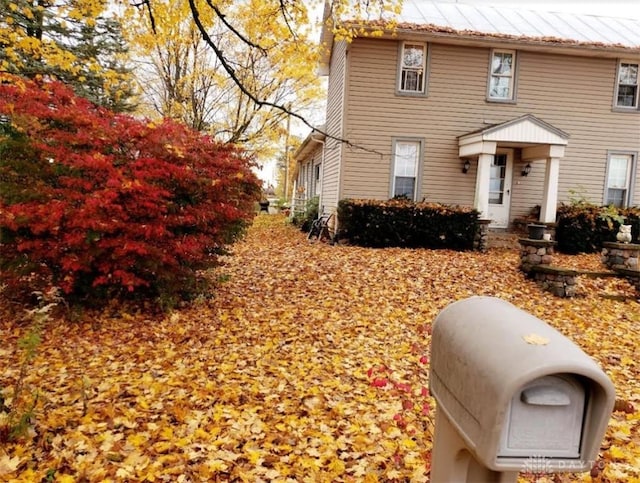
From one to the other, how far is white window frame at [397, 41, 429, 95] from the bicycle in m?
4.00

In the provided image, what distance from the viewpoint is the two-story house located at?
11656mm

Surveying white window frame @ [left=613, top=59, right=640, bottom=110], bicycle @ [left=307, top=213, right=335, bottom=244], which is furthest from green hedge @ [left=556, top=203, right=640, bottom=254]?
bicycle @ [left=307, top=213, right=335, bottom=244]

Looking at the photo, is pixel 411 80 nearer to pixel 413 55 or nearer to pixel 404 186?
pixel 413 55

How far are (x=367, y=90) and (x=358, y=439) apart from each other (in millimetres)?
10253

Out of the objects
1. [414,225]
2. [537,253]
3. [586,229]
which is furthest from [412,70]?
[537,253]

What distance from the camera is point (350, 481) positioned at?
274 centimetres

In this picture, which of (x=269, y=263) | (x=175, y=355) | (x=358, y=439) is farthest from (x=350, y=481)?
(x=269, y=263)

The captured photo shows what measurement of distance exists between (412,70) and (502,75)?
252 cm

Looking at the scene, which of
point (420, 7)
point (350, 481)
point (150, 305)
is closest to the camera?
point (350, 481)

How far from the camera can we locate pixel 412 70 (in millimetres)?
11930

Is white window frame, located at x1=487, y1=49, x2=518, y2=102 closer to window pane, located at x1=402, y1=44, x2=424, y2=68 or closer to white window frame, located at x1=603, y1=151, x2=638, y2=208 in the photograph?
window pane, located at x1=402, y1=44, x2=424, y2=68

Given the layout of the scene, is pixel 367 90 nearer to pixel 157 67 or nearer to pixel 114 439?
pixel 157 67

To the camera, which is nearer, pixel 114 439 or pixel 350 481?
pixel 350 481

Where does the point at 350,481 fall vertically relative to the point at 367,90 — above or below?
below
